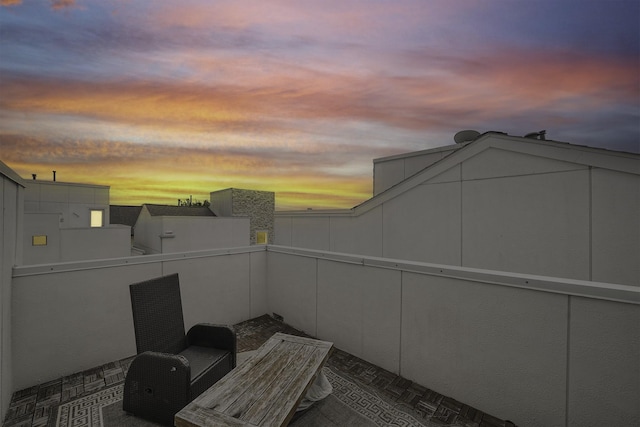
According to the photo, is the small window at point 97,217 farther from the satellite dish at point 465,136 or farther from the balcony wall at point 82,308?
the satellite dish at point 465,136

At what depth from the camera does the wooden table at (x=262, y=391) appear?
153cm

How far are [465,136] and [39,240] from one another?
16.3 meters

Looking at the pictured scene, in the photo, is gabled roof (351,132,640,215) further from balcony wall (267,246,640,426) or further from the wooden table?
the wooden table

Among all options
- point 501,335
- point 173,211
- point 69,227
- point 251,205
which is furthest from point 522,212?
point 251,205

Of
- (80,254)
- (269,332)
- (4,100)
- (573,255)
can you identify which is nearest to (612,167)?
(573,255)

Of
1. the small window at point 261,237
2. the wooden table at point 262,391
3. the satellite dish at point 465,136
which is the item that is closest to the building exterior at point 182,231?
the small window at point 261,237

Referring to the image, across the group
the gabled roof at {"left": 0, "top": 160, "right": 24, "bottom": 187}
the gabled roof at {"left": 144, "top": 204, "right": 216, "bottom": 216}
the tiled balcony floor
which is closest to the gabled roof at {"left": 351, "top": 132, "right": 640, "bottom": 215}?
the tiled balcony floor

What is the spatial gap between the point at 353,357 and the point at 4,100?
9994 mm

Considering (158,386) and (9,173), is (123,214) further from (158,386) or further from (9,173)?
(158,386)

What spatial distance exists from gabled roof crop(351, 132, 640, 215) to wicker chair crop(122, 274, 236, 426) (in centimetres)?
515

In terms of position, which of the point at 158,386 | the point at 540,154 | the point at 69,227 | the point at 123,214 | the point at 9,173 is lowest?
the point at 158,386

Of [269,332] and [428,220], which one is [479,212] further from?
[269,332]

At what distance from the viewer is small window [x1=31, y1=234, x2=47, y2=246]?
11202 mm

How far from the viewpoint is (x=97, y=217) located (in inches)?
733
